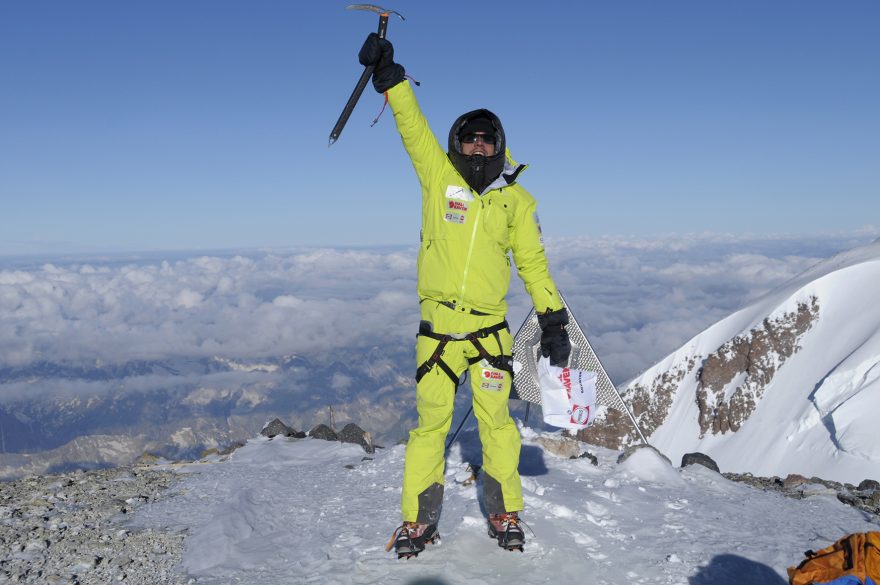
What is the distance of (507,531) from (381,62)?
15.1 ft

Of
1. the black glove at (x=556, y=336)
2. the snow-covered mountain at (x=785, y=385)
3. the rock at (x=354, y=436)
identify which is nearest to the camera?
the black glove at (x=556, y=336)

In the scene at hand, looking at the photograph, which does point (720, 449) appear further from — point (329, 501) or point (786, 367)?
point (329, 501)

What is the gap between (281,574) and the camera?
504cm

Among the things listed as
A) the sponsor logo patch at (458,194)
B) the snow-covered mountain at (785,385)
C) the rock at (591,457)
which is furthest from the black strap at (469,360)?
the snow-covered mountain at (785,385)

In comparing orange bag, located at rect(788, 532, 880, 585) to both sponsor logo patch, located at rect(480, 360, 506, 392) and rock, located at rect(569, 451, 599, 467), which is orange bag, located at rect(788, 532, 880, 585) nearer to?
sponsor logo patch, located at rect(480, 360, 506, 392)

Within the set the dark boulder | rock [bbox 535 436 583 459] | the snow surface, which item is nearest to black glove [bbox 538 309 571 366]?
the snow surface

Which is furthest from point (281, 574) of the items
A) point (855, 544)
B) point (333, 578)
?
point (855, 544)

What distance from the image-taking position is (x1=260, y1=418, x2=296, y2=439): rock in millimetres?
12039

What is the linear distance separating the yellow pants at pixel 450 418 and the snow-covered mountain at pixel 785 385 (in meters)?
55.1

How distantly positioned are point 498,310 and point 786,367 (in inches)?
3378

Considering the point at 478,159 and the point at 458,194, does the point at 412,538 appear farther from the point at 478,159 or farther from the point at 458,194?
the point at 478,159

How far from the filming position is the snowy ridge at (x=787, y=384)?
176 ft

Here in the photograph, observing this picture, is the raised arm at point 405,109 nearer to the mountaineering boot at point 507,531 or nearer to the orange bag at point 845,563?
the mountaineering boot at point 507,531

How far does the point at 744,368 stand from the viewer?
82938mm
